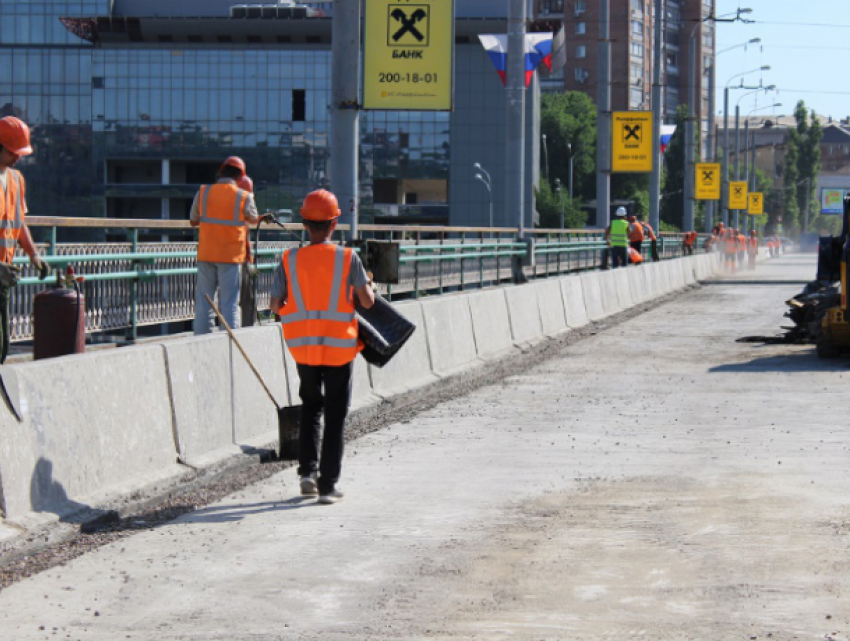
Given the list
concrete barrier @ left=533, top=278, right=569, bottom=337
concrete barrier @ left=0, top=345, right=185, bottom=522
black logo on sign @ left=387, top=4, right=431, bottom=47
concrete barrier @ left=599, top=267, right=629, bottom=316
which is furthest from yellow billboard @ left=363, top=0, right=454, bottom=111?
concrete barrier @ left=599, top=267, right=629, bottom=316

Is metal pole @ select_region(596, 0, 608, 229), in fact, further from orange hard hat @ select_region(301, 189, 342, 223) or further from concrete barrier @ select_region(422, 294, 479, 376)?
orange hard hat @ select_region(301, 189, 342, 223)

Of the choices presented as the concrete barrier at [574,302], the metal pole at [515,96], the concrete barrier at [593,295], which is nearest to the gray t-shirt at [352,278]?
the concrete barrier at [574,302]

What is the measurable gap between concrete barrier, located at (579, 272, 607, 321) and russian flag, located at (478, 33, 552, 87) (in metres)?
3.75

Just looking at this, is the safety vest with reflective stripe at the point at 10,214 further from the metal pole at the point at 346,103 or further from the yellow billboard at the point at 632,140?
the yellow billboard at the point at 632,140

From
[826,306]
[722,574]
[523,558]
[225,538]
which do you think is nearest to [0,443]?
[225,538]

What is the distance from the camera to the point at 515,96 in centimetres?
2503

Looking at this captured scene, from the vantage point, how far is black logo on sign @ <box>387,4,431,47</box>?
55.3ft

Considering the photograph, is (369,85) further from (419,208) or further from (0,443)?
(419,208)

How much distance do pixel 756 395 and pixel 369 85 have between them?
557 cm

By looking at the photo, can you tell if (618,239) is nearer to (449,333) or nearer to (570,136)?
(449,333)

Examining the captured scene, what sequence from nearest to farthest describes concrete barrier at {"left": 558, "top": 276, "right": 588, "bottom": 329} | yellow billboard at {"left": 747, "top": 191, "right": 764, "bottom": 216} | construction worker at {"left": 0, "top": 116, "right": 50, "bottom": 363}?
construction worker at {"left": 0, "top": 116, "right": 50, "bottom": 363} → concrete barrier at {"left": 558, "top": 276, "right": 588, "bottom": 329} → yellow billboard at {"left": 747, "top": 191, "right": 764, "bottom": 216}

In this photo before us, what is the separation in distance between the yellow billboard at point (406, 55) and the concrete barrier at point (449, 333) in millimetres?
2313

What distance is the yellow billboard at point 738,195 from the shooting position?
86.9m

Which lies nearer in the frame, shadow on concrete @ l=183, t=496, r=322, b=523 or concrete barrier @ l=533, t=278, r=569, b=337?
shadow on concrete @ l=183, t=496, r=322, b=523
